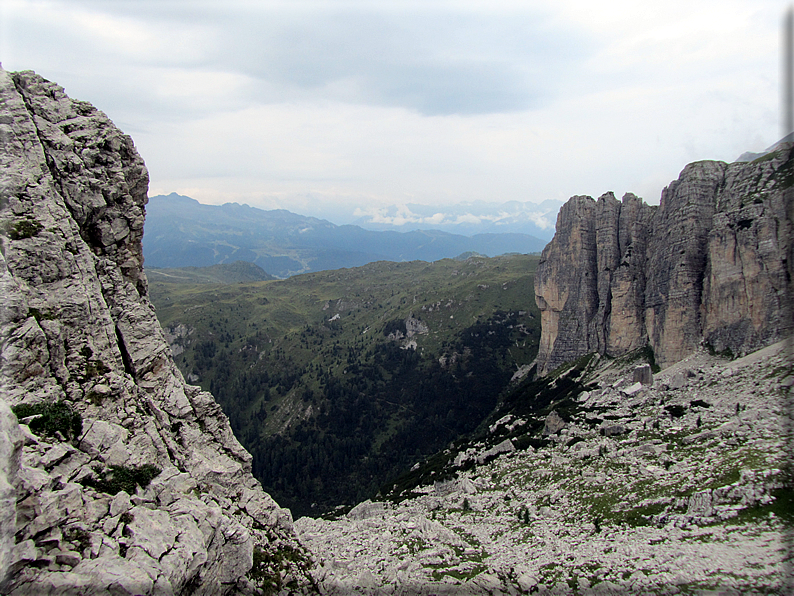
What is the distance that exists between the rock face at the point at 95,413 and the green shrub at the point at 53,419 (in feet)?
0.18

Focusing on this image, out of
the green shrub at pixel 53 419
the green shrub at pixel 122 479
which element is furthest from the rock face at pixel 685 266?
the green shrub at pixel 53 419

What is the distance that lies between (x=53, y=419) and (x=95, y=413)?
2020mm

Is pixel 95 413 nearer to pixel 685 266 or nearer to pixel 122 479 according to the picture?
pixel 122 479

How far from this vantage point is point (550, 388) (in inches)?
3752

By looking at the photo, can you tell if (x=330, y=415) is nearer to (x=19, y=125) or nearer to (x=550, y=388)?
(x=550, y=388)

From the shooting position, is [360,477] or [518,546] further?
[360,477]

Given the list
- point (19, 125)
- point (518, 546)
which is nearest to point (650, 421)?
point (518, 546)

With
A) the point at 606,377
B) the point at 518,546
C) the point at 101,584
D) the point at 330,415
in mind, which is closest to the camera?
the point at 101,584

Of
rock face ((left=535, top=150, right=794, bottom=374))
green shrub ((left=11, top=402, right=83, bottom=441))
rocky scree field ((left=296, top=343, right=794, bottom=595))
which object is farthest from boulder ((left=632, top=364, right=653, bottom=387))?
green shrub ((left=11, top=402, right=83, bottom=441))

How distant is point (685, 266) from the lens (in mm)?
71562

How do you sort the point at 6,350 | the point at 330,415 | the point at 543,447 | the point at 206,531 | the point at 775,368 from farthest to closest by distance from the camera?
the point at 330,415 < the point at 543,447 < the point at 775,368 < the point at 206,531 < the point at 6,350

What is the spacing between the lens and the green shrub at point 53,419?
15906 mm

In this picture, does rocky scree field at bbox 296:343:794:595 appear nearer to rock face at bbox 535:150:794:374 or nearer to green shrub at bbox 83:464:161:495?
rock face at bbox 535:150:794:374

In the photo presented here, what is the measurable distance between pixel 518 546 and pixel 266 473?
474ft
